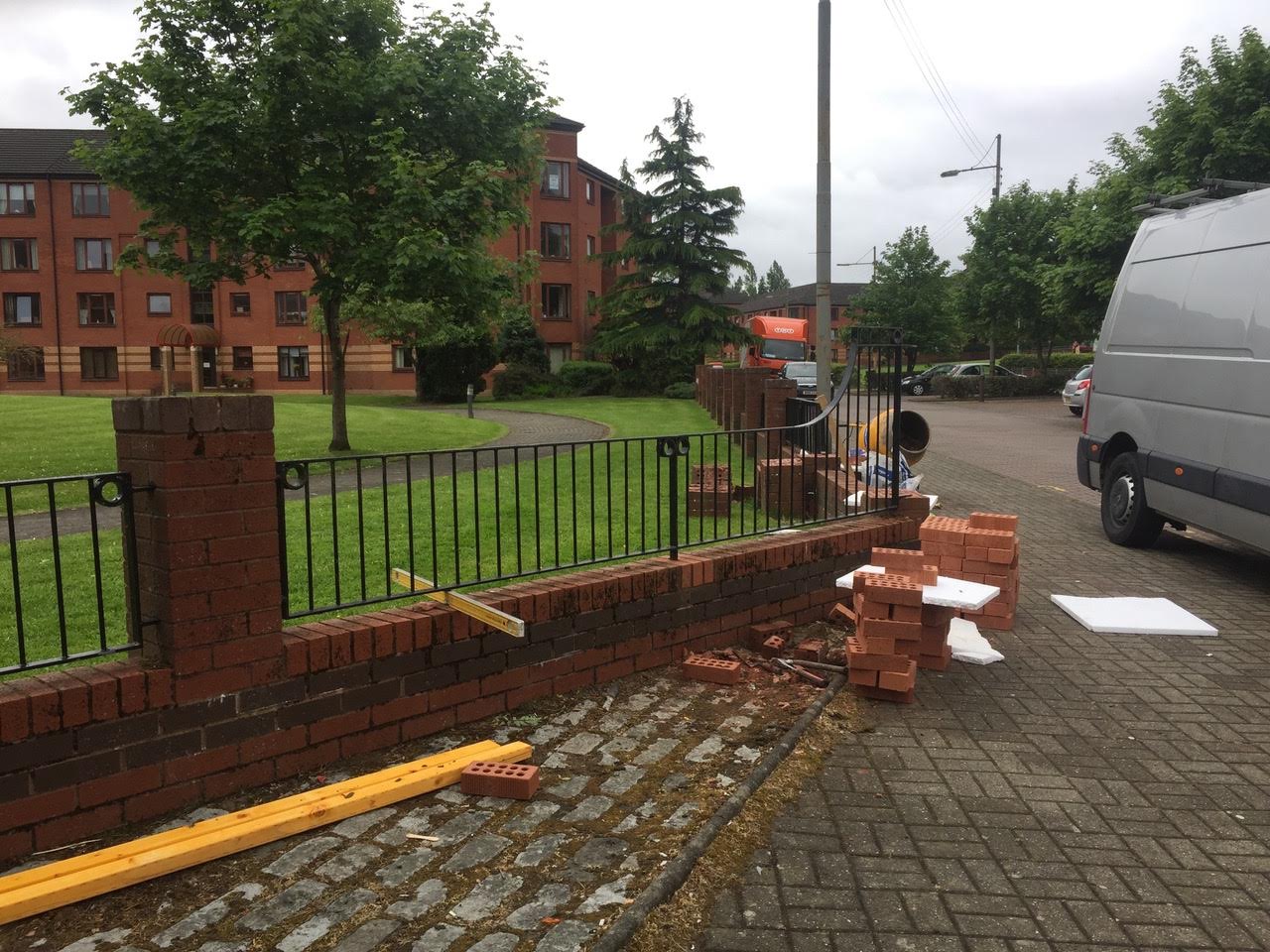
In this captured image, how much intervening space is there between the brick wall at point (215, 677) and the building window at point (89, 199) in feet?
163

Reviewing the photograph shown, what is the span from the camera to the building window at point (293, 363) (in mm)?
46062

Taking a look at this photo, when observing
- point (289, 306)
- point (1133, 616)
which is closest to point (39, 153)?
point (289, 306)

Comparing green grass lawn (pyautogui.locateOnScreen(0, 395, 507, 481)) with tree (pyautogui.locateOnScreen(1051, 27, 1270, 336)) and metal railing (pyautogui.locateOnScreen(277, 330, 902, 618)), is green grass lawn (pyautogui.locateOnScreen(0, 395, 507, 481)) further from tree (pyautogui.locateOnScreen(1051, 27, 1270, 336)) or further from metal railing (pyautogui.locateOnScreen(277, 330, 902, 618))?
tree (pyautogui.locateOnScreen(1051, 27, 1270, 336))

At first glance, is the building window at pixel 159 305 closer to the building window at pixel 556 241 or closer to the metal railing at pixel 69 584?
the building window at pixel 556 241

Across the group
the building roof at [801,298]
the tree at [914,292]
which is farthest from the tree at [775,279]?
the tree at [914,292]

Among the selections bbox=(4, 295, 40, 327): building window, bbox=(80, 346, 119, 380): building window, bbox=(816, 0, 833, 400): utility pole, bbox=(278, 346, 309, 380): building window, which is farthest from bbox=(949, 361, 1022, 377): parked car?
bbox=(4, 295, 40, 327): building window

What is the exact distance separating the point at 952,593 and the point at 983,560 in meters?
1.26

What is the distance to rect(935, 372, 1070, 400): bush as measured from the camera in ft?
137

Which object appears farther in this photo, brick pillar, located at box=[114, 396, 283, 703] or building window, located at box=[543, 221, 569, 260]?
building window, located at box=[543, 221, 569, 260]

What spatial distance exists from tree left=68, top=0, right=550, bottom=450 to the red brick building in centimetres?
2928

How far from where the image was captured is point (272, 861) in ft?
10.5

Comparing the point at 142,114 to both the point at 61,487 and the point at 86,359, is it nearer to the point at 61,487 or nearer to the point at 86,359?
the point at 61,487

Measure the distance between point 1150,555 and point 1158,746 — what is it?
5142mm

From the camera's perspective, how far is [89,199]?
45.9 meters
